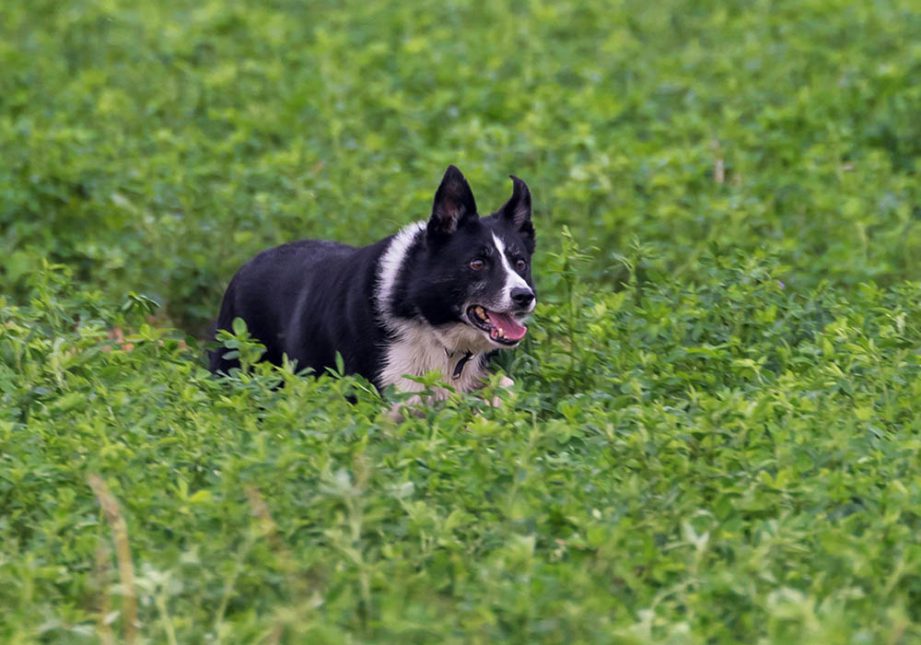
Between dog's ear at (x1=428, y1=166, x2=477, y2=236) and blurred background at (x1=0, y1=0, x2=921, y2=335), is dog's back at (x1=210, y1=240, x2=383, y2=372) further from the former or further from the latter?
blurred background at (x1=0, y1=0, x2=921, y2=335)

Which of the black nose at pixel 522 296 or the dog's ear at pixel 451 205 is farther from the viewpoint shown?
the dog's ear at pixel 451 205

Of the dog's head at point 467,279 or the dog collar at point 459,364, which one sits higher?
the dog's head at point 467,279

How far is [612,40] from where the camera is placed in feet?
38.5

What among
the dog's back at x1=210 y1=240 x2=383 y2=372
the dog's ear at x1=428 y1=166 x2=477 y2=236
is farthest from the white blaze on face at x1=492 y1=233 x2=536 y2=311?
the dog's back at x1=210 y1=240 x2=383 y2=372

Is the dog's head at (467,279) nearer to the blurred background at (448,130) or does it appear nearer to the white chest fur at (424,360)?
the white chest fur at (424,360)

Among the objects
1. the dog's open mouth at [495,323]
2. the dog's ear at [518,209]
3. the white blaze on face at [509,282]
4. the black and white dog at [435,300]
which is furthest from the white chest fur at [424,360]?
the dog's ear at [518,209]

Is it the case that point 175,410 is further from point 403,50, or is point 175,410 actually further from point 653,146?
point 403,50

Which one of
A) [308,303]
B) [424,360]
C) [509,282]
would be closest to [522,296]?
[509,282]

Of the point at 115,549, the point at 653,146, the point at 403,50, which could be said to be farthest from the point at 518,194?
the point at 403,50

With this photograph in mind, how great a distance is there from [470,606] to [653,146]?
5.89 meters

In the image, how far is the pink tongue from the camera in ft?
20.7

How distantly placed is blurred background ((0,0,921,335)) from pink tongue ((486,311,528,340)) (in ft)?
1.95

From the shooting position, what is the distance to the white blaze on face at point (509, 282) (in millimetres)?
6266

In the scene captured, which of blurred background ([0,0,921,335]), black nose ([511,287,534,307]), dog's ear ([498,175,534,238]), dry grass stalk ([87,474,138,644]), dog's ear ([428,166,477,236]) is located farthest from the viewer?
blurred background ([0,0,921,335])
